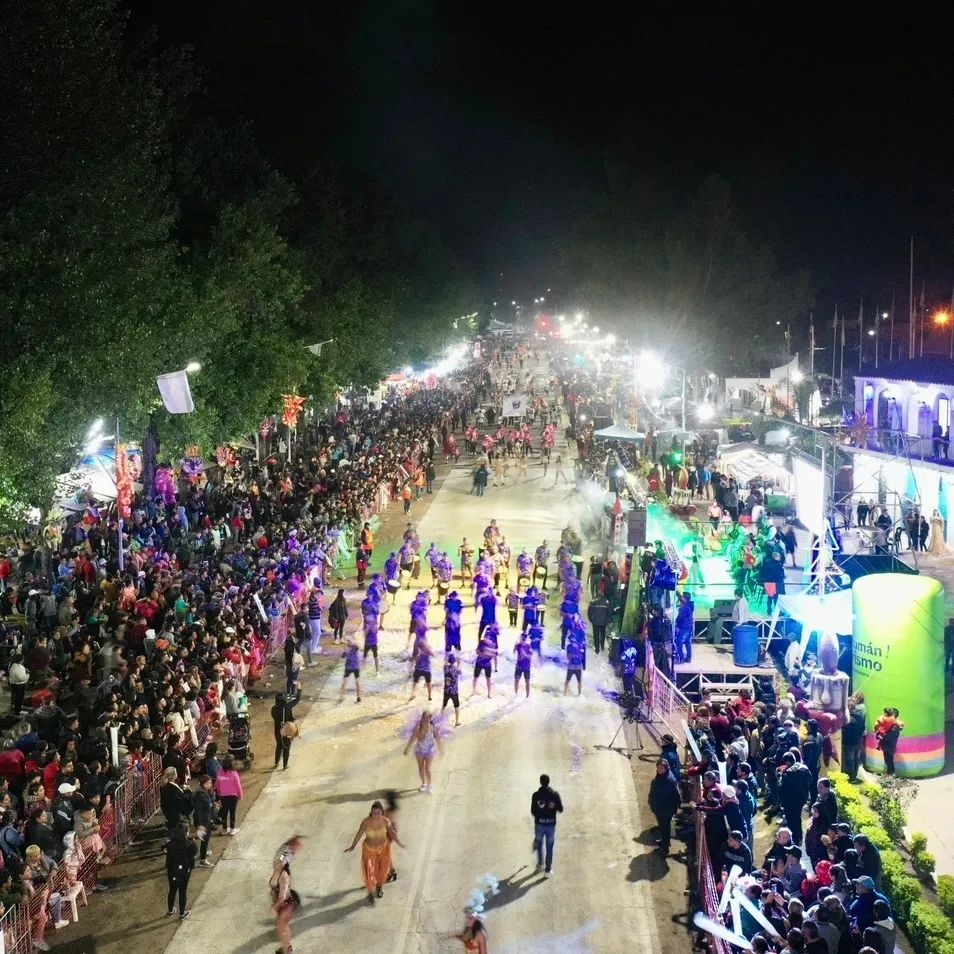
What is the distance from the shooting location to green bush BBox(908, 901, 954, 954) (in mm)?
9609

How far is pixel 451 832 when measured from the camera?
40.5 feet

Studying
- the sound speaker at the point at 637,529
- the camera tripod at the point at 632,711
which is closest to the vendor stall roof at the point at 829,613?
the camera tripod at the point at 632,711

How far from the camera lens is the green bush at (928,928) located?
378 inches

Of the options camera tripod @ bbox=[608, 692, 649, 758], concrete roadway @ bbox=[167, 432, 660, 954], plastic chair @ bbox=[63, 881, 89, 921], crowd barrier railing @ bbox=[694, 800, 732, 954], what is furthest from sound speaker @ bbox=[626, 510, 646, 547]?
plastic chair @ bbox=[63, 881, 89, 921]

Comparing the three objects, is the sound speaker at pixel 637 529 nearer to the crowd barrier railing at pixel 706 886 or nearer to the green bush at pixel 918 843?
the crowd barrier railing at pixel 706 886

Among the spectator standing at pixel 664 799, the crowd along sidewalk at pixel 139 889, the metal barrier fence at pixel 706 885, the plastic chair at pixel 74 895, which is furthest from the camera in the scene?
the spectator standing at pixel 664 799

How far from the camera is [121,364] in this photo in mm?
22453

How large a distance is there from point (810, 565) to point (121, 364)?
1469 cm

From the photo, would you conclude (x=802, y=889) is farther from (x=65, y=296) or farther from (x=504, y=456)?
(x=504, y=456)

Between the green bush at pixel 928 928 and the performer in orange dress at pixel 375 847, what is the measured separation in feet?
16.7

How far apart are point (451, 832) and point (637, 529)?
38.7 feet

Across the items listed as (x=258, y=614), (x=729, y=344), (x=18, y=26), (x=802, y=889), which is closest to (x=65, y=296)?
(x=18, y=26)

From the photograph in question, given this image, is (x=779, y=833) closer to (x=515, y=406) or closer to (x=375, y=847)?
(x=375, y=847)

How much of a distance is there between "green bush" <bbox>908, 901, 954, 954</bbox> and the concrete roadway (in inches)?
97.1
